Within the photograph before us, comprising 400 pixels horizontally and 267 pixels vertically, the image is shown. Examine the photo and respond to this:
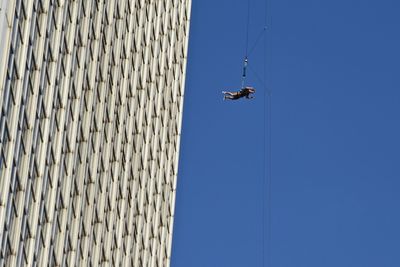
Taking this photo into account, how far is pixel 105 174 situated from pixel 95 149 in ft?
12.0

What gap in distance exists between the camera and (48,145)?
12675cm

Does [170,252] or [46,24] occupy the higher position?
[46,24]

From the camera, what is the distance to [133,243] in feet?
494

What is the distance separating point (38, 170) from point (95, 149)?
1530cm

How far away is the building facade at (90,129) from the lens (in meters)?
119

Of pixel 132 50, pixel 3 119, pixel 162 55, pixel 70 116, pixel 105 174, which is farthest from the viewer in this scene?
pixel 162 55

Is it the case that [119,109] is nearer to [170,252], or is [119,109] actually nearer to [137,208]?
[137,208]

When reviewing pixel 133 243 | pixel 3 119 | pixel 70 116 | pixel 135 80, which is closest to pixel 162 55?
pixel 135 80

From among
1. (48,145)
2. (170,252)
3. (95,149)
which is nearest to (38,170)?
(48,145)

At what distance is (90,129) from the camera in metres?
138

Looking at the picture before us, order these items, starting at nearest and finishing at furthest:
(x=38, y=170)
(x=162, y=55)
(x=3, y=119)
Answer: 1. (x=3, y=119)
2. (x=38, y=170)
3. (x=162, y=55)

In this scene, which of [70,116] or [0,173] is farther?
[70,116]

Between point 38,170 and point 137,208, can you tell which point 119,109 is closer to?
point 137,208

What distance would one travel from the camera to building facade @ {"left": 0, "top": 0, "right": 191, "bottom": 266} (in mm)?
119375
